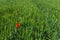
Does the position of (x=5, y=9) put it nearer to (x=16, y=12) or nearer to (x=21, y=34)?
(x=16, y=12)

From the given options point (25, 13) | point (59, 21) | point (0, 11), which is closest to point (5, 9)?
point (0, 11)

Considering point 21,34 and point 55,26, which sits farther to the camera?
point 55,26

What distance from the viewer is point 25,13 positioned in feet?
24.5

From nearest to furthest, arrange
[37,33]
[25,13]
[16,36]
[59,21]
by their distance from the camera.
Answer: [16,36] < [37,33] < [59,21] < [25,13]

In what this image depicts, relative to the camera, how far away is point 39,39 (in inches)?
217

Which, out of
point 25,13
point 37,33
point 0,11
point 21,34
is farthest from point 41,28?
point 0,11

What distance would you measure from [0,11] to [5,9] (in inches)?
16.9

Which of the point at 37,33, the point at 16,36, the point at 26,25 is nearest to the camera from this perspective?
the point at 16,36

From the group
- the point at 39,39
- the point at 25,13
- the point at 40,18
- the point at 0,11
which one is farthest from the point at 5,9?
the point at 39,39

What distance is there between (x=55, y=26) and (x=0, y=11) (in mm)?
2276

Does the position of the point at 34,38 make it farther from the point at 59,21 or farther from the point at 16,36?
the point at 59,21

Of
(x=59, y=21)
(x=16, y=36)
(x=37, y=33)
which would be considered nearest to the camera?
(x=16, y=36)

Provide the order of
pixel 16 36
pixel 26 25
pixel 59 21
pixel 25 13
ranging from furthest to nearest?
pixel 25 13 → pixel 59 21 → pixel 26 25 → pixel 16 36

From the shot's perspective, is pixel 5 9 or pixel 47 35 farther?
pixel 5 9
